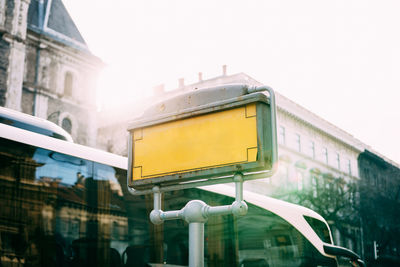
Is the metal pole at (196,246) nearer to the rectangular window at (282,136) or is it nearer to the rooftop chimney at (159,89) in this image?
the rectangular window at (282,136)

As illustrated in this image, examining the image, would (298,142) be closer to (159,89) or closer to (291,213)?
(159,89)

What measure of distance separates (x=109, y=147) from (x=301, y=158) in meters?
17.5

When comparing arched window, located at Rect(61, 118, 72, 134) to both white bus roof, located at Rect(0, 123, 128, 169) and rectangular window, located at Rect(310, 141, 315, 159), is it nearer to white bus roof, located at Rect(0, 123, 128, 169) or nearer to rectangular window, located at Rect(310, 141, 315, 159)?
rectangular window, located at Rect(310, 141, 315, 159)

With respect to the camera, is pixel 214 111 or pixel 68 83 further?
pixel 68 83

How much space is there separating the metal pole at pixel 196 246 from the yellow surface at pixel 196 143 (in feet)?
0.90

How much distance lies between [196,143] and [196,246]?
48 centimetres

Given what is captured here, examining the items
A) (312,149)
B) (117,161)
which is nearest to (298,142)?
(312,149)

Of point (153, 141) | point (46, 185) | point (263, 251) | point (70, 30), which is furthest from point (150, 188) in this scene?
point (70, 30)

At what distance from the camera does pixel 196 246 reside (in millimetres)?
2365

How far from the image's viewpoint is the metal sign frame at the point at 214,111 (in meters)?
2.26

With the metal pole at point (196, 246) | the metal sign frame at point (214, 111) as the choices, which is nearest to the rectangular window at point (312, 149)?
the metal sign frame at point (214, 111)

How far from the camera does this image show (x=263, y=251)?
8141mm

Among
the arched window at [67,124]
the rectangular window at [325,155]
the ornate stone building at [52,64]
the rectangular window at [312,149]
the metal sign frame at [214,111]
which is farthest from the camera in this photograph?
the rectangular window at [325,155]

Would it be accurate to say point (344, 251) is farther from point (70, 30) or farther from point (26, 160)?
point (70, 30)
